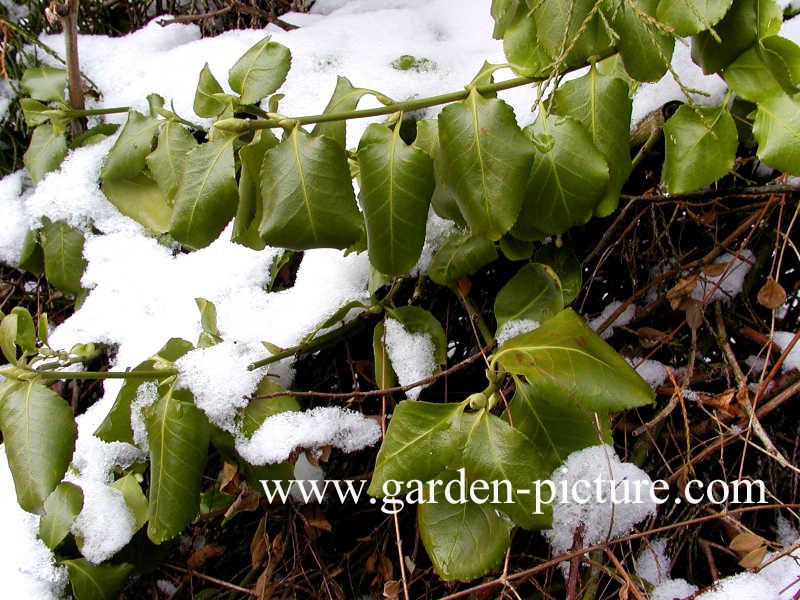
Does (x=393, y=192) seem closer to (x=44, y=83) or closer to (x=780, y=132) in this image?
(x=780, y=132)

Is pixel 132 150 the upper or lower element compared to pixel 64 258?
upper

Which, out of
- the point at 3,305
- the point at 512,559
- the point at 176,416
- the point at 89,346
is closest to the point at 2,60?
the point at 3,305

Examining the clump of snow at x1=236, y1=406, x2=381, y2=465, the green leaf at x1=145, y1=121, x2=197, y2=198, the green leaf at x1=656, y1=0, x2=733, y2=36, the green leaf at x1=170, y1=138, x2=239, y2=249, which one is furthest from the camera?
the green leaf at x1=145, y1=121, x2=197, y2=198

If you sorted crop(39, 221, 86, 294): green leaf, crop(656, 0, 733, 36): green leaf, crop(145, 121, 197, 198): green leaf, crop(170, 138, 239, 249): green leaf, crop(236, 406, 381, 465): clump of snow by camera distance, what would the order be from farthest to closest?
crop(39, 221, 86, 294): green leaf < crop(145, 121, 197, 198): green leaf < crop(236, 406, 381, 465): clump of snow < crop(170, 138, 239, 249): green leaf < crop(656, 0, 733, 36): green leaf

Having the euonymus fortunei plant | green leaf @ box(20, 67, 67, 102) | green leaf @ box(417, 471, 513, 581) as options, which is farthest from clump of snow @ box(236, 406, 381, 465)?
green leaf @ box(20, 67, 67, 102)

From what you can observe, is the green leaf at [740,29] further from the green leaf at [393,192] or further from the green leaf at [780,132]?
the green leaf at [393,192]

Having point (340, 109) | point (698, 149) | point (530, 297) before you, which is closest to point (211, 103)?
point (340, 109)

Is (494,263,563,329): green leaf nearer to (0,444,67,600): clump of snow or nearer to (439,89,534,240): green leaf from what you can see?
(439,89,534,240): green leaf

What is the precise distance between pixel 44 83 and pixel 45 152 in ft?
0.44

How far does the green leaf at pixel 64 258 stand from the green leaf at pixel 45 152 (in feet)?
0.37

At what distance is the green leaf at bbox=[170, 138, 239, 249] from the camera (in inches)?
31.9

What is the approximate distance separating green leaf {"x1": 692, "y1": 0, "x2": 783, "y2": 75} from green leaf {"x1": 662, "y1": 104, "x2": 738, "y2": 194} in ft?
0.19

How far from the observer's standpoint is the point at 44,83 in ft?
4.19

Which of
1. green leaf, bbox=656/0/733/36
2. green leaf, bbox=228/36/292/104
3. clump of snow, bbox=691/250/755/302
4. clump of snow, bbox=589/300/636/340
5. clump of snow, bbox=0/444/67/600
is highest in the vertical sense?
green leaf, bbox=656/0/733/36
